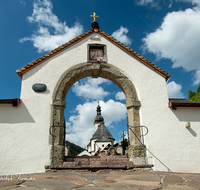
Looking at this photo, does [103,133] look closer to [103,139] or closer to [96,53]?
[103,139]

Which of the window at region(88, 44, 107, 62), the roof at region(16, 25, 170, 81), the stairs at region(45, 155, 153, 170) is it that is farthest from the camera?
the window at region(88, 44, 107, 62)

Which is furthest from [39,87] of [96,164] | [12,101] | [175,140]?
[175,140]

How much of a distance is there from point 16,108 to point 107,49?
4.30 metres

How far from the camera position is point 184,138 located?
22.7 ft

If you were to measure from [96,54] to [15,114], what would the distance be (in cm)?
396

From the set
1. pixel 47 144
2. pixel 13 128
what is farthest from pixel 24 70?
pixel 47 144

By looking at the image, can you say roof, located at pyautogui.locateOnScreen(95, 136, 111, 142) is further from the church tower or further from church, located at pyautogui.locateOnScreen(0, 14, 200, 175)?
church, located at pyautogui.locateOnScreen(0, 14, 200, 175)

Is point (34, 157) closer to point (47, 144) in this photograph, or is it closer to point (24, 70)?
point (47, 144)

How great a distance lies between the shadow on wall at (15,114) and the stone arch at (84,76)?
0.96m

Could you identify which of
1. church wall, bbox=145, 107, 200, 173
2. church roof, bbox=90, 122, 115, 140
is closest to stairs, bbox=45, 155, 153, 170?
church wall, bbox=145, 107, 200, 173

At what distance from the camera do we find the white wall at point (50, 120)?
6.18 metres

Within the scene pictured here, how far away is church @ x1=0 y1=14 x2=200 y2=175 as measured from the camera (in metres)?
6.27

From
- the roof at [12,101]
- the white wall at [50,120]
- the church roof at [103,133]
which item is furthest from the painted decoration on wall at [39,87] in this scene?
the church roof at [103,133]

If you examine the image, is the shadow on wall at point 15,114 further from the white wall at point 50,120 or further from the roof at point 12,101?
the roof at point 12,101
